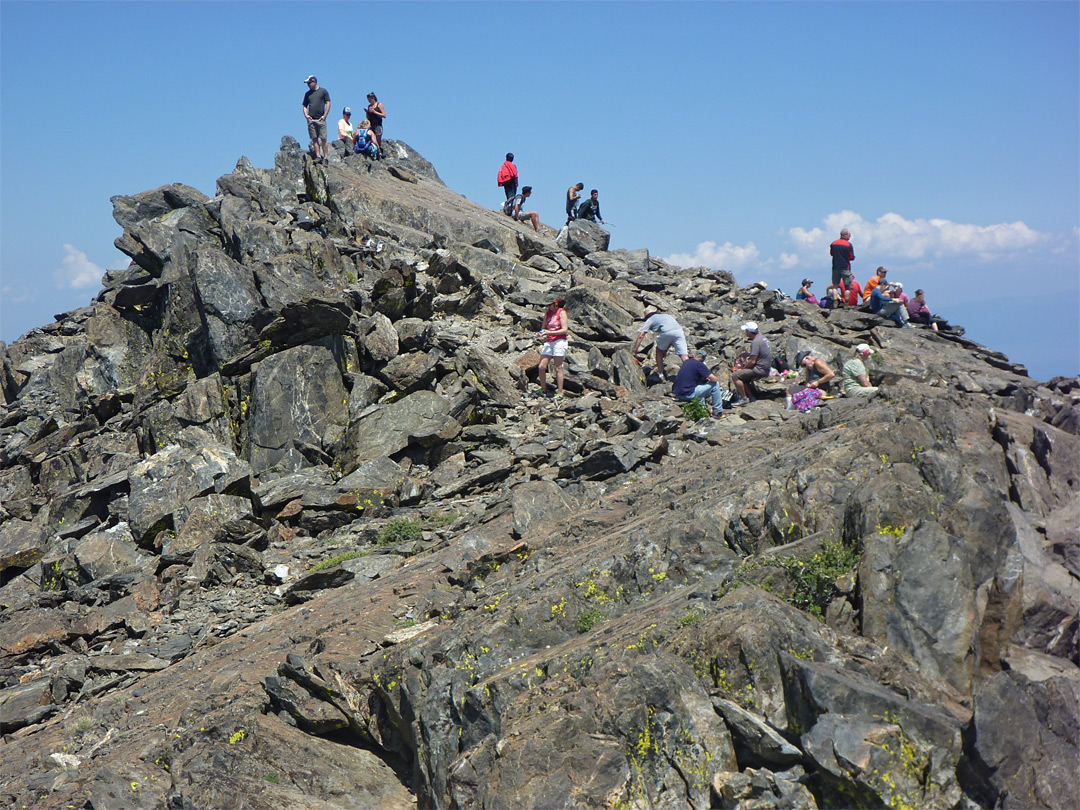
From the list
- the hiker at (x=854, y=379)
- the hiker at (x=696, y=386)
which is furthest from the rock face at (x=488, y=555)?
the hiker at (x=854, y=379)

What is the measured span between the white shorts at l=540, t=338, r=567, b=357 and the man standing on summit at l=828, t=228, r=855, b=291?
51.1 feet

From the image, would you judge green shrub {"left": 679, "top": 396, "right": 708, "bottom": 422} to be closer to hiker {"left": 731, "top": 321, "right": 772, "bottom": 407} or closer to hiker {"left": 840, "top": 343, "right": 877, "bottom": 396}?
hiker {"left": 731, "top": 321, "right": 772, "bottom": 407}

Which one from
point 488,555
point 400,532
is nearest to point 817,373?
point 400,532

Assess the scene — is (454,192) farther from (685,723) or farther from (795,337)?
(685,723)

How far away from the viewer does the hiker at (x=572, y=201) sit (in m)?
39.5

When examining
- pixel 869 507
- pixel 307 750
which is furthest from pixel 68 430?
pixel 869 507

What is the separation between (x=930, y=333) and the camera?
3147 centimetres

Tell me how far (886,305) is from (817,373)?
10703 mm

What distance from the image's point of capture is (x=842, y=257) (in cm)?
3319

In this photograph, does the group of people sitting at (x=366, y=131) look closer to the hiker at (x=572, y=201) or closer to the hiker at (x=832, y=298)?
the hiker at (x=572, y=201)

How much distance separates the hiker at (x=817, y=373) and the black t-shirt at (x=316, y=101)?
21282 mm

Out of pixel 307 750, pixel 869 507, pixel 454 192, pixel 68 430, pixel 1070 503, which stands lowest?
pixel 307 750

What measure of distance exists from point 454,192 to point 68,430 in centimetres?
2395

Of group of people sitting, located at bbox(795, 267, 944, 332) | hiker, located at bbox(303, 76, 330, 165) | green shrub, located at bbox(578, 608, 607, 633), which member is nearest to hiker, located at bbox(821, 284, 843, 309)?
group of people sitting, located at bbox(795, 267, 944, 332)
